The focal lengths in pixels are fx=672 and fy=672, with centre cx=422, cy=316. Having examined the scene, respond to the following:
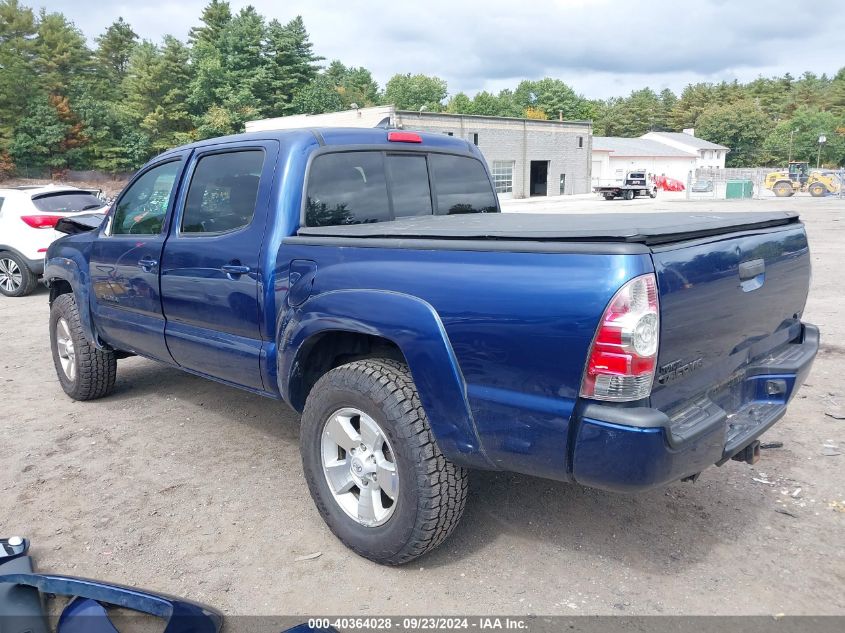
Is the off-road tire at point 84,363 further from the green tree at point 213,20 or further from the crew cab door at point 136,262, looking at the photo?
the green tree at point 213,20

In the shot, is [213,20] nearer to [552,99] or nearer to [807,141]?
[552,99]

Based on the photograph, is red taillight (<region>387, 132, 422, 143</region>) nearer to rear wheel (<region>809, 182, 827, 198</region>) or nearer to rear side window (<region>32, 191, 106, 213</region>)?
rear side window (<region>32, 191, 106, 213</region>)

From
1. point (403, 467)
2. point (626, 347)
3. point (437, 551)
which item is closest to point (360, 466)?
point (403, 467)

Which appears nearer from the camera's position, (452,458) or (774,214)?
(452,458)

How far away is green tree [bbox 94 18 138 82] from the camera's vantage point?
2997 inches

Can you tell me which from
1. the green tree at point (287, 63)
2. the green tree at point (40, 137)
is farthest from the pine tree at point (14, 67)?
the green tree at point (287, 63)

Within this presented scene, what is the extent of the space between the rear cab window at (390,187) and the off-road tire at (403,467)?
3.26 ft

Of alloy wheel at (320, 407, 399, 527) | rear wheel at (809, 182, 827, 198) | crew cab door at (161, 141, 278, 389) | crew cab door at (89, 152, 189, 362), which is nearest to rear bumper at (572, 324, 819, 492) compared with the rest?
alloy wheel at (320, 407, 399, 527)

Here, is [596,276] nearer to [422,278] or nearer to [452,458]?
[422,278]

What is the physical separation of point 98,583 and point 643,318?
7.86 ft

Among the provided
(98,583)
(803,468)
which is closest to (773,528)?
(803,468)

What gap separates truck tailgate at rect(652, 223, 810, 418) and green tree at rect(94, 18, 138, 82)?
84.4 metres

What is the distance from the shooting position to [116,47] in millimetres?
76625

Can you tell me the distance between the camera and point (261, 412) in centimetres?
516
